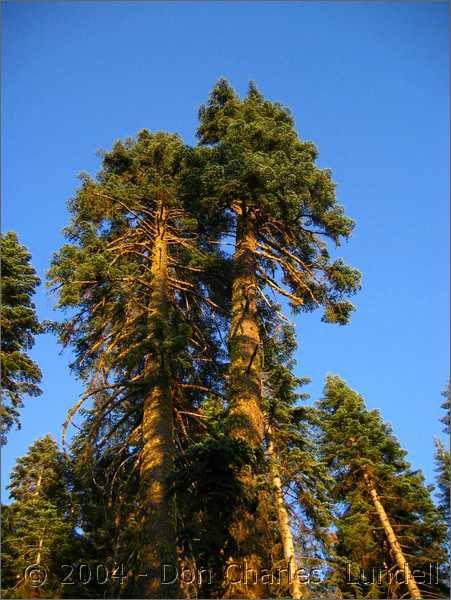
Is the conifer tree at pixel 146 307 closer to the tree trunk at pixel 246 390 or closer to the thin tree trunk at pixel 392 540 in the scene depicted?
the tree trunk at pixel 246 390

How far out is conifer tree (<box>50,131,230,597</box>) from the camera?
9.06 m

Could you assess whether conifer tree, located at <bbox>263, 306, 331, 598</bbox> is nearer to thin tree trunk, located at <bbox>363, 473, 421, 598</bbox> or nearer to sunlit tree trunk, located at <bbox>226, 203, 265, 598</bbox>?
sunlit tree trunk, located at <bbox>226, 203, 265, 598</bbox>

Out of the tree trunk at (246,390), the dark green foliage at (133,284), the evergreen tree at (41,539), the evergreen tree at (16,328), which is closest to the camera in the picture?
the tree trunk at (246,390)

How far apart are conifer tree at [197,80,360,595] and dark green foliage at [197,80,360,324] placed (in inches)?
1.0

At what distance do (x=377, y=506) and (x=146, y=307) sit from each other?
14325 millimetres

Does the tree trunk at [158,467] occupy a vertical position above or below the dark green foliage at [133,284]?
below

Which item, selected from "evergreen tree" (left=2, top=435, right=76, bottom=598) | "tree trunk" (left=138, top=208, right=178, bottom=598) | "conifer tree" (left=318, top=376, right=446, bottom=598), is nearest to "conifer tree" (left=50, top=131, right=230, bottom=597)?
"tree trunk" (left=138, top=208, right=178, bottom=598)

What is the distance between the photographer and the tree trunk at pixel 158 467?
7609mm

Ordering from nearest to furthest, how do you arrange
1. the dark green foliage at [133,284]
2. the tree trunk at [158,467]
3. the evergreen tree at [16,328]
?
the tree trunk at [158,467]
the dark green foliage at [133,284]
the evergreen tree at [16,328]

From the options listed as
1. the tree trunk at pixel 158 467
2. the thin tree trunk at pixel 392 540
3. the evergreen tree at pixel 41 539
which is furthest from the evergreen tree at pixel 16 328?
the thin tree trunk at pixel 392 540

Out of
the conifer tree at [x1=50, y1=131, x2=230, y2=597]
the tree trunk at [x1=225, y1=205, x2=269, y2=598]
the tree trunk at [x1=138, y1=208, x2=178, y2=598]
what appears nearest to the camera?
the tree trunk at [x1=138, y1=208, x2=178, y2=598]

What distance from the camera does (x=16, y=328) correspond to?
59.3 feet

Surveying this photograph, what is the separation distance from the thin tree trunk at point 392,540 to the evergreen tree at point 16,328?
43.3ft

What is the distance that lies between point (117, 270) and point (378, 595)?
14471 mm
